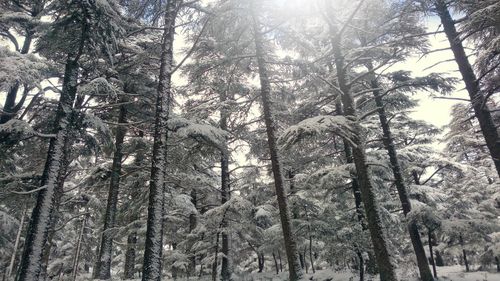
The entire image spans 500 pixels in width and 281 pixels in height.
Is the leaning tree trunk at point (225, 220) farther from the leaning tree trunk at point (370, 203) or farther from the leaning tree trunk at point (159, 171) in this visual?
the leaning tree trunk at point (370, 203)

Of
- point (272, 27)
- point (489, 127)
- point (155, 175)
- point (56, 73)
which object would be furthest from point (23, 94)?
point (489, 127)

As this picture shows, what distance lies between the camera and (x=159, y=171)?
8.30 m

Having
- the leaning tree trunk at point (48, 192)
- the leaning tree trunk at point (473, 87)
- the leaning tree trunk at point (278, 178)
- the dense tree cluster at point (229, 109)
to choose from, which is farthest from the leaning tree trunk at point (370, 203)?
the leaning tree trunk at point (48, 192)

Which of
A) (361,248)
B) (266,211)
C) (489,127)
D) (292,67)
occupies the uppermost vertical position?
(292,67)

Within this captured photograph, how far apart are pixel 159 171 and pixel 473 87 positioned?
33.1 ft

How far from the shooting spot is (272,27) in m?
11.0

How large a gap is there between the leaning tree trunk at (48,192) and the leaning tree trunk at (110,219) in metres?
4.42

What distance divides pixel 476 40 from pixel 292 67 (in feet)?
23.1

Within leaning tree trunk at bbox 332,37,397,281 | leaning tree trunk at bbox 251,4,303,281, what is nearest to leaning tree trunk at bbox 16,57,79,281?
leaning tree trunk at bbox 251,4,303,281

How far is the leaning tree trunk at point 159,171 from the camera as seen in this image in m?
7.51

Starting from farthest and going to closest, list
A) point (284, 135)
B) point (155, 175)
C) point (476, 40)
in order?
point (476, 40) → point (155, 175) → point (284, 135)

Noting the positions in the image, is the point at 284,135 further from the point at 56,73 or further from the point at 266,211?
the point at 56,73

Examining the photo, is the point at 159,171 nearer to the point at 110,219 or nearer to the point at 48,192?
the point at 48,192

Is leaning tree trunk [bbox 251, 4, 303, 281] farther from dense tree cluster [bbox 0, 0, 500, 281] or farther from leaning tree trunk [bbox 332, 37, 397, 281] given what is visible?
leaning tree trunk [bbox 332, 37, 397, 281]
